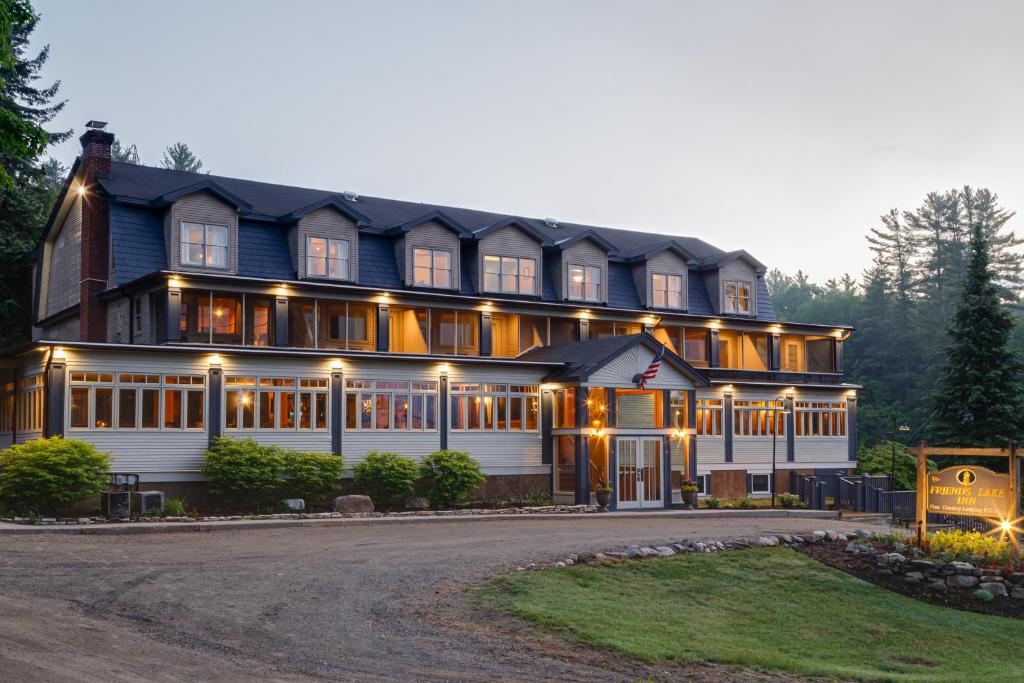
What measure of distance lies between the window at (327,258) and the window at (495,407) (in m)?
6.10

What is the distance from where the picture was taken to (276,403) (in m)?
32.6

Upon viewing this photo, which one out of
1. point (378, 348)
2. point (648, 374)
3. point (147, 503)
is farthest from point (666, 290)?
point (147, 503)

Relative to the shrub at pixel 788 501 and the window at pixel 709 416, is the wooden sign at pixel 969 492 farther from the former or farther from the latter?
the window at pixel 709 416

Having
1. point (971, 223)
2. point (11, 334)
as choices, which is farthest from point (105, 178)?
point (971, 223)

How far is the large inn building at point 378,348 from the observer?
3103 centimetres

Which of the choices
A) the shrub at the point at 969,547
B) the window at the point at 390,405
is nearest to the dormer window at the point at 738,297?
the window at the point at 390,405

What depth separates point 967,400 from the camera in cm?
4772

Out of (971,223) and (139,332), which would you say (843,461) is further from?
(971,223)

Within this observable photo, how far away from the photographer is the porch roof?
3566 cm

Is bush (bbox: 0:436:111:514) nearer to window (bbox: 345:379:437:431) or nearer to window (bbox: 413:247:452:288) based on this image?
window (bbox: 345:379:437:431)

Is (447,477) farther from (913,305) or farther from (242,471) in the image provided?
(913,305)

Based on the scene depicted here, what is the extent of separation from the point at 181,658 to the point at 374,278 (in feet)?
91.2

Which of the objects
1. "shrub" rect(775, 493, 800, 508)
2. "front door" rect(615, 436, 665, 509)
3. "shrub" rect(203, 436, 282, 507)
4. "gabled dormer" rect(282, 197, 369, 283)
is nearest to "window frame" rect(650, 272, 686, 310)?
"front door" rect(615, 436, 665, 509)

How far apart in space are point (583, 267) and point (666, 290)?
168 inches
